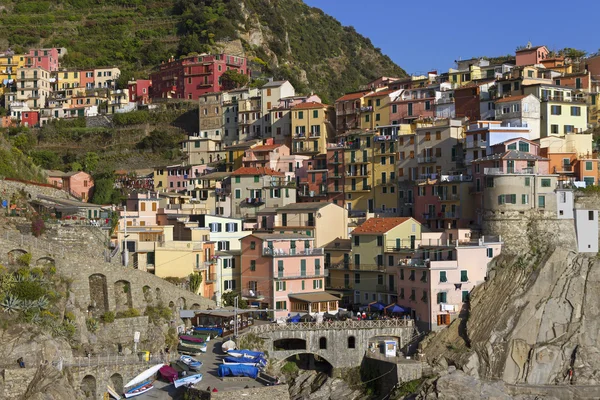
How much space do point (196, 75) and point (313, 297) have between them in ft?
160

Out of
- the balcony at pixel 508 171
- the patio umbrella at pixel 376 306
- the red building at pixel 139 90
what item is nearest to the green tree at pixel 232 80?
the red building at pixel 139 90

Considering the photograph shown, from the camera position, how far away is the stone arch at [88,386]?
4616 cm

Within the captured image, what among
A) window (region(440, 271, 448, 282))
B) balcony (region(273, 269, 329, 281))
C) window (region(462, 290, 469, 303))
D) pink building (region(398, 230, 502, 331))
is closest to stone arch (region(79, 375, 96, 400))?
balcony (region(273, 269, 329, 281))

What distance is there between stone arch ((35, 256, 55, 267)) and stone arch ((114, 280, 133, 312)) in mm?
4304

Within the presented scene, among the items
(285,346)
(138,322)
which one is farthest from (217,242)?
(138,322)

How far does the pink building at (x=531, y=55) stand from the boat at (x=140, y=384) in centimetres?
4950

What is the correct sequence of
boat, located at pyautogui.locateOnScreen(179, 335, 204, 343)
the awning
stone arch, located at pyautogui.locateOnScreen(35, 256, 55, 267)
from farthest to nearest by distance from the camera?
the awning < boat, located at pyautogui.locateOnScreen(179, 335, 204, 343) < stone arch, located at pyautogui.locateOnScreen(35, 256, 55, 267)

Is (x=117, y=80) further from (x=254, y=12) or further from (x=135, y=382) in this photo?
(x=135, y=382)

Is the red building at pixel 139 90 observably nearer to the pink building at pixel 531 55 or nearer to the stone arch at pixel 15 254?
the pink building at pixel 531 55

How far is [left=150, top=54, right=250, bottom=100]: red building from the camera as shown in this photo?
104069 millimetres

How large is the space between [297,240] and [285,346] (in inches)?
335

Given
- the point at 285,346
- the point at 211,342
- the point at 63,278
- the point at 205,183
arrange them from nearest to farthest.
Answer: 1. the point at 63,278
2. the point at 211,342
3. the point at 285,346
4. the point at 205,183

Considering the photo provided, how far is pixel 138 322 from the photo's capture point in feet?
171

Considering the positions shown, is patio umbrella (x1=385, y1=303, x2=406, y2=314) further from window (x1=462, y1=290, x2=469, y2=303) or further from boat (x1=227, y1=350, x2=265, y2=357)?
boat (x1=227, y1=350, x2=265, y2=357)
